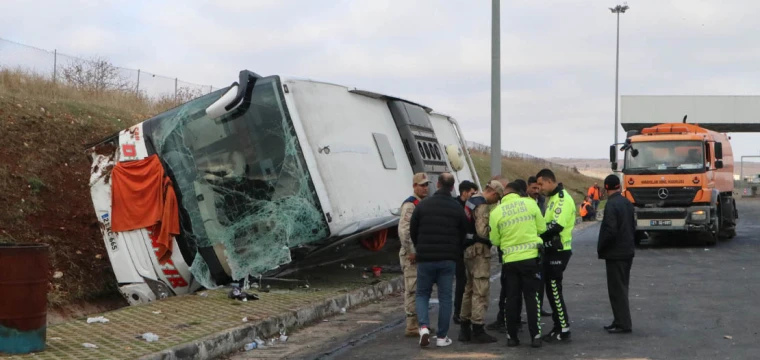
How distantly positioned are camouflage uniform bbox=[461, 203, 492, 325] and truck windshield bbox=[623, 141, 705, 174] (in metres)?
13.0

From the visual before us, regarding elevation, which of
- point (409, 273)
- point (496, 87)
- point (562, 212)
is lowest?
point (409, 273)

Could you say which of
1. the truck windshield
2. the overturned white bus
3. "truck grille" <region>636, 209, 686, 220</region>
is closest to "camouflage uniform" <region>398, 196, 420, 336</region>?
the overturned white bus

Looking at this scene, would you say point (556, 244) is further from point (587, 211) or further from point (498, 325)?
point (587, 211)

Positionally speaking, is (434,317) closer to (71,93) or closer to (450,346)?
(450,346)

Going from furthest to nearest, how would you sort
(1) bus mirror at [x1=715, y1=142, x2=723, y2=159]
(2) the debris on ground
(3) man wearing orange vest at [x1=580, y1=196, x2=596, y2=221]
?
(3) man wearing orange vest at [x1=580, y1=196, x2=596, y2=221]
(1) bus mirror at [x1=715, y1=142, x2=723, y2=159]
(2) the debris on ground

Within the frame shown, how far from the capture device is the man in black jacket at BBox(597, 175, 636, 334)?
949 cm

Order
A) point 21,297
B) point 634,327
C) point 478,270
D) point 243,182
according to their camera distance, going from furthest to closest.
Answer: point 243,182 < point 634,327 < point 478,270 < point 21,297

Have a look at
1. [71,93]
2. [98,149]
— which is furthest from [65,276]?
[71,93]

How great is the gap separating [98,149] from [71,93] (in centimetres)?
1044

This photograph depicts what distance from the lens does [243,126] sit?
38.0 ft

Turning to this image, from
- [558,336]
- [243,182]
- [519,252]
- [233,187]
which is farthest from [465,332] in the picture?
[233,187]

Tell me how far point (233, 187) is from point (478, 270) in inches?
158

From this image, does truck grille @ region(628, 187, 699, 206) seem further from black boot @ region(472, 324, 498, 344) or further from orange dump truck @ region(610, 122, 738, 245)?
black boot @ region(472, 324, 498, 344)

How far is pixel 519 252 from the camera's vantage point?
881 centimetres
